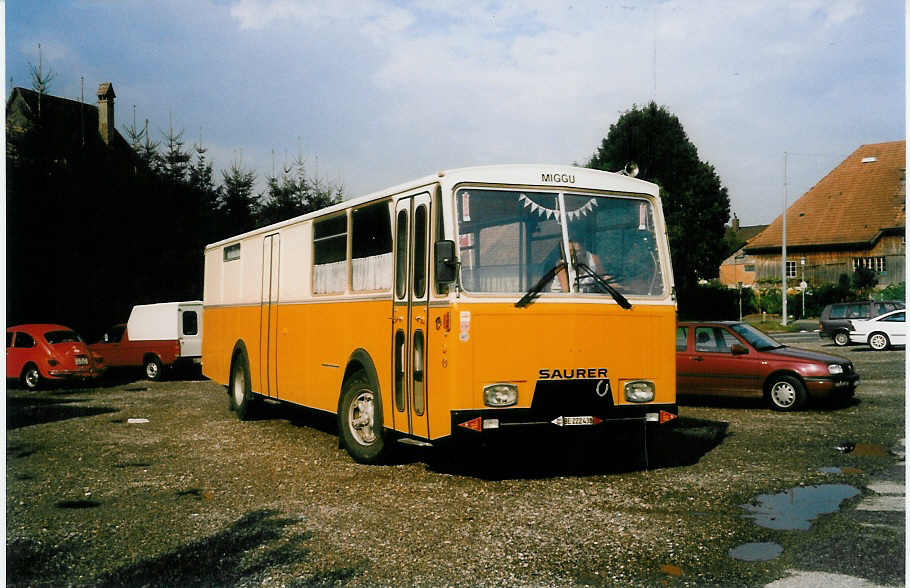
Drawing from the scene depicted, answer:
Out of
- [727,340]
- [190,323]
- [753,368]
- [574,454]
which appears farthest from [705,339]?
[190,323]

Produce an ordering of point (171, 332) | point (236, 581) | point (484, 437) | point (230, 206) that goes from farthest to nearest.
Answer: point (230, 206) < point (171, 332) < point (484, 437) < point (236, 581)

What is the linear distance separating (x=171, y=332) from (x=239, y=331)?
1067 centimetres

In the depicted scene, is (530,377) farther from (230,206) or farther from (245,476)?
(230,206)

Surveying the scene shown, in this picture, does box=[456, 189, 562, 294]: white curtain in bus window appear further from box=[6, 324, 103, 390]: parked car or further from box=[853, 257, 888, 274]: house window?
box=[853, 257, 888, 274]: house window

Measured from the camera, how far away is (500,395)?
8625 mm

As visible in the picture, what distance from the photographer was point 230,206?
38.1m

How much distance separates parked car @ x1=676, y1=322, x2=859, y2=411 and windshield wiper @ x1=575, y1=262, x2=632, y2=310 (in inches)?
270

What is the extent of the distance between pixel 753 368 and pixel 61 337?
16859 millimetres

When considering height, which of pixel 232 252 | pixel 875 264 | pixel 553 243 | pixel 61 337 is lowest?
pixel 61 337

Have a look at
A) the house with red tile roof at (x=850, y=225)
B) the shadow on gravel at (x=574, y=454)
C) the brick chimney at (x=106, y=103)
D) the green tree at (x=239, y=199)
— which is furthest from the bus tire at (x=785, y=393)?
the house with red tile roof at (x=850, y=225)

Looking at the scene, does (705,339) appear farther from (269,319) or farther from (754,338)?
(269,319)

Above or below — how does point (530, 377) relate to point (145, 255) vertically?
below

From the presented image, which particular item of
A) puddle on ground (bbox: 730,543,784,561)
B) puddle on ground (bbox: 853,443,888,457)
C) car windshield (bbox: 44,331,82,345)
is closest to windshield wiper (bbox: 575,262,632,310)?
puddle on ground (bbox: 730,543,784,561)

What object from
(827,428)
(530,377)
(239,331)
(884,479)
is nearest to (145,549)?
(530,377)
